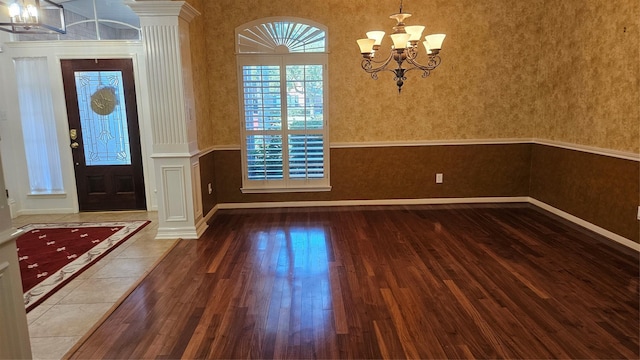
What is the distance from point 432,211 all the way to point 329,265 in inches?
→ 90.4

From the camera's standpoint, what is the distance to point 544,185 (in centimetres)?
527

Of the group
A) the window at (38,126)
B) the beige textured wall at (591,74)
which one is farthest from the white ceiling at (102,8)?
the beige textured wall at (591,74)

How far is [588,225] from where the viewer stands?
4.40 m

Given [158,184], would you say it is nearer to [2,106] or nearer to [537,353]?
[2,106]

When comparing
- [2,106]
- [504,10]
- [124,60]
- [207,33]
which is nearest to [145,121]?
[124,60]

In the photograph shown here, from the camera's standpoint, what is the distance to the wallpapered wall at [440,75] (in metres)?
5.05

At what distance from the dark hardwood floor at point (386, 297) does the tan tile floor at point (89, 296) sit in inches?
5.0

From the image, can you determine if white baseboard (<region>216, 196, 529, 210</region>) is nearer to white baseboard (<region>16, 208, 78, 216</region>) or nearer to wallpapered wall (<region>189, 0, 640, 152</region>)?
wallpapered wall (<region>189, 0, 640, 152</region>)

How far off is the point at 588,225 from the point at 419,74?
106 inches

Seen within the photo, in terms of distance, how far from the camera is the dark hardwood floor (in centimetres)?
238

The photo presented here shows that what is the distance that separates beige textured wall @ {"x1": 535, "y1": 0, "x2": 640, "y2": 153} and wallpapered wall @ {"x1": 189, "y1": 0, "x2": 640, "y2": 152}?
0.08ft

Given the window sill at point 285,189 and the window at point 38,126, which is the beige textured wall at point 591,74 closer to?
the window sill at point 285,189

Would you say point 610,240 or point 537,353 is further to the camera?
point 610,240

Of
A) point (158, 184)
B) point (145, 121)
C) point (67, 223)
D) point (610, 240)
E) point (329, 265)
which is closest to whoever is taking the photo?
point (329, 265)
